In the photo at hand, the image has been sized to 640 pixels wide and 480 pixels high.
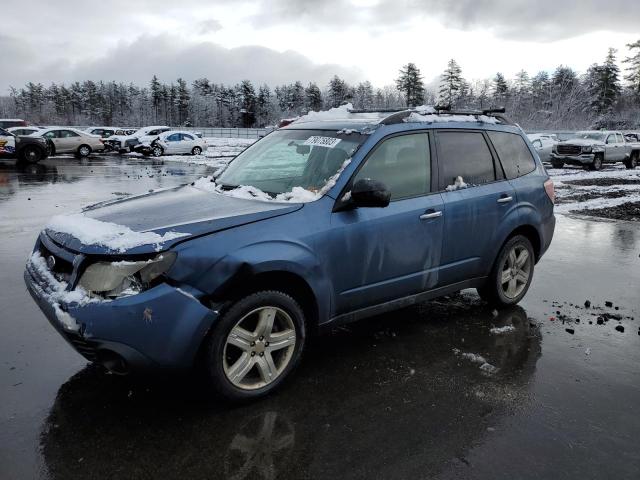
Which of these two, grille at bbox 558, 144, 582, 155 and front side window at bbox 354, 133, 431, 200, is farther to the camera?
grille at bbox 558, 144, 582, 155

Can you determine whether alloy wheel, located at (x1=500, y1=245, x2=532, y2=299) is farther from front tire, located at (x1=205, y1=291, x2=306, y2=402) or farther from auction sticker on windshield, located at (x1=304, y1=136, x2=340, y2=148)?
front tire, located at (x1=205, y1=291, x2=306, y2=402)

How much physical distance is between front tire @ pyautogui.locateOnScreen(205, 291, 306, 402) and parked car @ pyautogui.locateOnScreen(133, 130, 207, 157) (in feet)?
97.1

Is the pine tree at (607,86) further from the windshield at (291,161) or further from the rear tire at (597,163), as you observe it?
the windshield at (291,161)

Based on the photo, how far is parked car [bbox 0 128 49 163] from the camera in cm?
2121

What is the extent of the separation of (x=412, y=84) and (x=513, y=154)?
323 ft

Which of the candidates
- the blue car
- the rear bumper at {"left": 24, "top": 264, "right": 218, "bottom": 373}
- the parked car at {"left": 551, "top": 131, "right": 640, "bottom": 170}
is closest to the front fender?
the blue car

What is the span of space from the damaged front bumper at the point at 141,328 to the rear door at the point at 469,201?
7.73 feet

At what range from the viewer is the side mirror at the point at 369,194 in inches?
144

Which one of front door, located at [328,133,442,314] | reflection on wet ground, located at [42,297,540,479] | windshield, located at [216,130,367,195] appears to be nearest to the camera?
reflection on wet ground, located at [42,297,540,479]

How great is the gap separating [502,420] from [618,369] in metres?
1.44

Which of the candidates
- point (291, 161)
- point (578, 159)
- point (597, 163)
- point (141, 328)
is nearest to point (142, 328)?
point (141, 328)

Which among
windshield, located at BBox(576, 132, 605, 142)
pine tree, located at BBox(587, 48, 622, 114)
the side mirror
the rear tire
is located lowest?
the rear tire

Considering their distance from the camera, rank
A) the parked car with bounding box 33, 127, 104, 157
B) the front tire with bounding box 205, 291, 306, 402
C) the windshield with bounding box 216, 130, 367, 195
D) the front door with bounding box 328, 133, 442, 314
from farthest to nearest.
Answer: the parked car with bounding box 33, 127, 104, 157, the windshield with bounding box 216, 130, 367, 195, the front door with bounding box 328, 133, 442, 314, the front tire with bounding box 205, 291, 306, 402

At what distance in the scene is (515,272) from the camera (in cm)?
539
